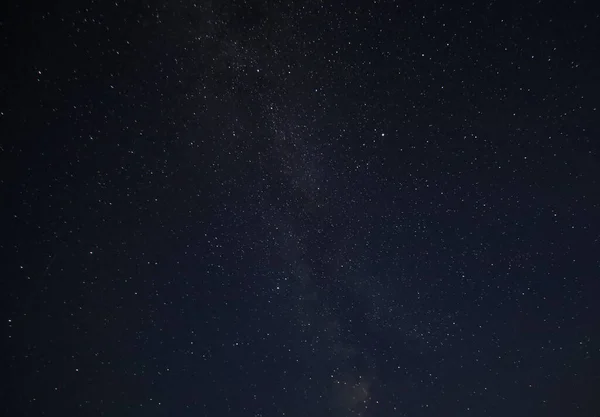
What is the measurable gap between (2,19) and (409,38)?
4.64 feet

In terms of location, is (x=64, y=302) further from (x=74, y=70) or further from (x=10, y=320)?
(x=74, y=70)

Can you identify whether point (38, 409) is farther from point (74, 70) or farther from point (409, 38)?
point (409, 38)

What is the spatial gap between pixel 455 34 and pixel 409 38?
16 cm

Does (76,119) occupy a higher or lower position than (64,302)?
higher

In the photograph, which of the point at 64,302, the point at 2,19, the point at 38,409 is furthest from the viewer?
the point at 38,409

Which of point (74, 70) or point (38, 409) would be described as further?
point (38, 409)

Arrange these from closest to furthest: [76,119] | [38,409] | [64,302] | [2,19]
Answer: [2,19] < [76,119] < [64,302] < [38,409]

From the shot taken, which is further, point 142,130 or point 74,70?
point 142,130

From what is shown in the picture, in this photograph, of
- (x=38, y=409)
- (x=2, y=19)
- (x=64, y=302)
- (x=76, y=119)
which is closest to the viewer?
(x=2, y=19)

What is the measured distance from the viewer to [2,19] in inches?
43.3

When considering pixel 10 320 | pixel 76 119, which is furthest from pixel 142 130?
pixel 10 320

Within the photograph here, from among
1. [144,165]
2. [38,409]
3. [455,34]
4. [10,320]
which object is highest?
[455,34]

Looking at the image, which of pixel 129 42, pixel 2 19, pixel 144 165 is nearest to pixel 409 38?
pixel 129 42

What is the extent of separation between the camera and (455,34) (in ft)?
3.68
